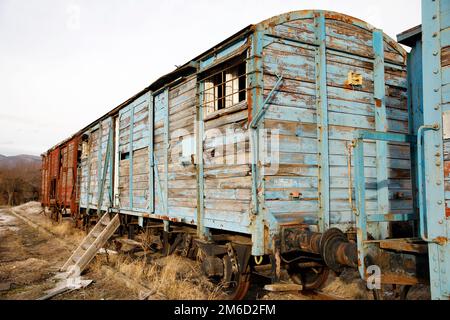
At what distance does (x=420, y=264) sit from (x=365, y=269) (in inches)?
19.6

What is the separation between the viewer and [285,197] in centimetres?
489

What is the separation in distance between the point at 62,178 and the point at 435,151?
55.4ft

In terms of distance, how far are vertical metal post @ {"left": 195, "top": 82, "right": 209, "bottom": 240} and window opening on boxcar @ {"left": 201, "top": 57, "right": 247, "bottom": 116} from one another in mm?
104

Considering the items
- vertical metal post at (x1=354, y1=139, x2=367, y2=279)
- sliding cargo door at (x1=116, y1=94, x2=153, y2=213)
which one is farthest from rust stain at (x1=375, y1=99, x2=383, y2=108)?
sliding cargo door at (x1=116, y1=94, x2=153, y2=213)

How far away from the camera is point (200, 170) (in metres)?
6.04

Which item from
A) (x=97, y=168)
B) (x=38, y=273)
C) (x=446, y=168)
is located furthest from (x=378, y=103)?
(x=97, y=168)

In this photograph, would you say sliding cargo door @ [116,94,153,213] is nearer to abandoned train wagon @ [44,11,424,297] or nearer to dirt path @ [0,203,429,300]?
dirt path @ [0,203,429,300]

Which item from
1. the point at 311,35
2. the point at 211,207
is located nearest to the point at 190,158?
the point at 211,207

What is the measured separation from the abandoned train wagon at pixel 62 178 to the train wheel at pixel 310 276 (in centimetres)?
1137

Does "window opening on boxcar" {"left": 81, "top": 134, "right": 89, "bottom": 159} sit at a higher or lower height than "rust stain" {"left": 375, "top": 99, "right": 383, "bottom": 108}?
higher

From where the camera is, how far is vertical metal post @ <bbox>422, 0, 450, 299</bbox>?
9.43 ft

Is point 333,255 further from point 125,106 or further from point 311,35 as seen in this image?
point 125,106

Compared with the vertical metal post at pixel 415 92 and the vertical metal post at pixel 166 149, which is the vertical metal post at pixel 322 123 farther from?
the vertical metal post at pixel 166 149

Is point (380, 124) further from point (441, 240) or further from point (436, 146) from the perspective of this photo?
point (441, 240)
